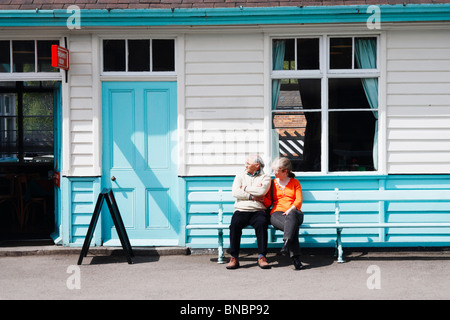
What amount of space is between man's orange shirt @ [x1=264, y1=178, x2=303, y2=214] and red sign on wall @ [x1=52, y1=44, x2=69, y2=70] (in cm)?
309

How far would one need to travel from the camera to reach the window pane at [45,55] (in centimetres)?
811

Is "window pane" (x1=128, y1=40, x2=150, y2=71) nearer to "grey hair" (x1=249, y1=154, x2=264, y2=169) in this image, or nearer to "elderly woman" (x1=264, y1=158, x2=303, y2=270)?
"grey hair" (x1=249, y1=154, x2=264, y2=169)

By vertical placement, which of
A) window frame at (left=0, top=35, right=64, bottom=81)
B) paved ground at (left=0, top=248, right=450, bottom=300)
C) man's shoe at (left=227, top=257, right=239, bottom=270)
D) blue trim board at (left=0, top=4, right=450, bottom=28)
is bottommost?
paved ground at (left=0, top=248, right=450, bottom=300)

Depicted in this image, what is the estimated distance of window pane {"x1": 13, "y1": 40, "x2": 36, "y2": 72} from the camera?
809 cm

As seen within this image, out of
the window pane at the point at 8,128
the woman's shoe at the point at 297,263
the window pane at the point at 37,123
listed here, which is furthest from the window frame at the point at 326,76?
the window pane at the point at 8,128

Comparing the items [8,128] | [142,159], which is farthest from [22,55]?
[8,128]

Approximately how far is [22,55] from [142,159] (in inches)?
85.6

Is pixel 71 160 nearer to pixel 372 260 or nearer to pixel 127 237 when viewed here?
pixel 127 237

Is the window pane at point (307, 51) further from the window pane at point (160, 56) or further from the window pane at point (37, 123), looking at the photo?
the window pane at point (37, 123)

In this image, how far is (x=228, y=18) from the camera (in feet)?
25.2

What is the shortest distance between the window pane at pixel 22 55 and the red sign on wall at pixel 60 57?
630 millimetres

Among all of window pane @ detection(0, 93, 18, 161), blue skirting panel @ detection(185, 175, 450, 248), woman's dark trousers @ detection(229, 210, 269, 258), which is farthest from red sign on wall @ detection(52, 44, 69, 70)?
window pane @ detection(0, 93, 18, 161)

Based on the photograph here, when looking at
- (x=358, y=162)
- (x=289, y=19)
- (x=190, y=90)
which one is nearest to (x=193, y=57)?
(x=190, y=90)

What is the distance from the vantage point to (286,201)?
289 inches
